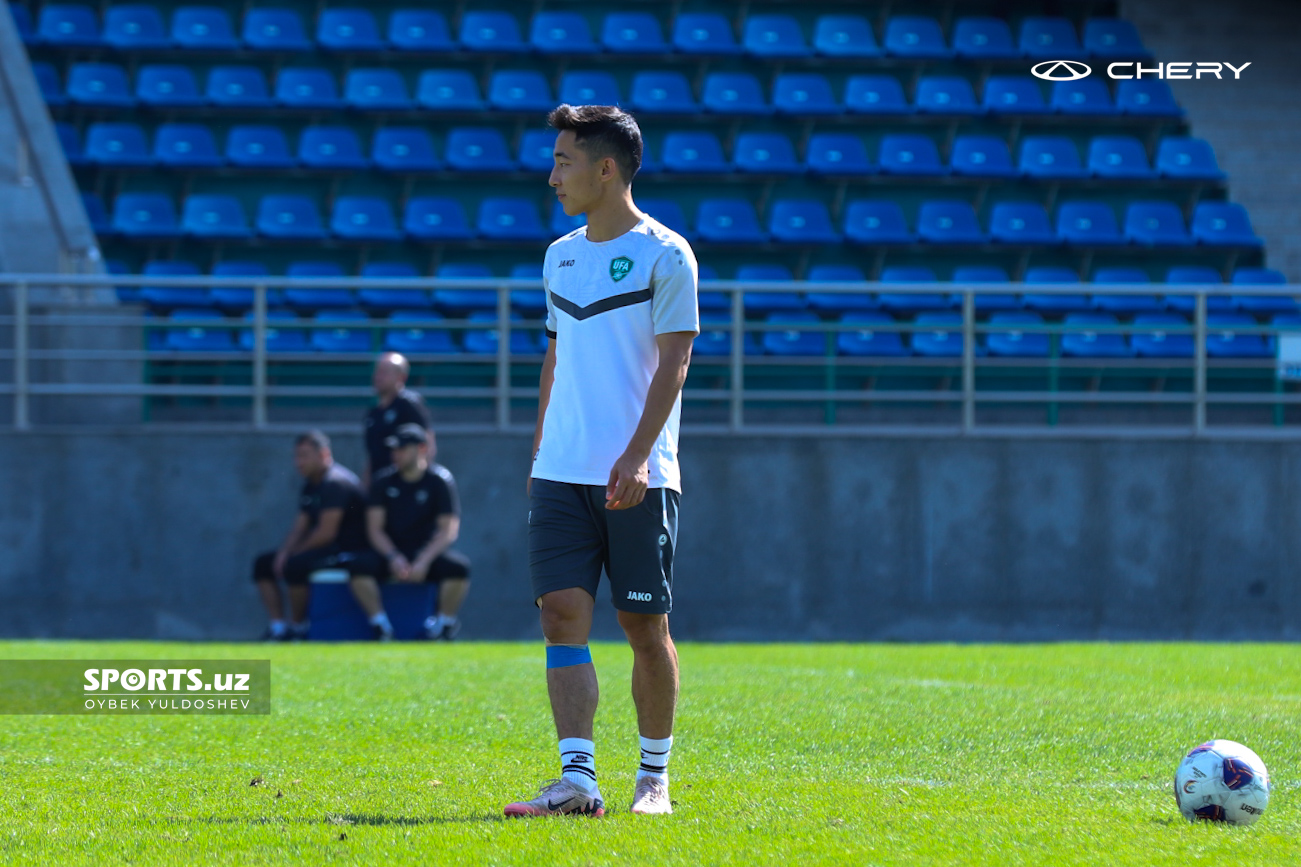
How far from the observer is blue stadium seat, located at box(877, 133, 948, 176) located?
15992mm

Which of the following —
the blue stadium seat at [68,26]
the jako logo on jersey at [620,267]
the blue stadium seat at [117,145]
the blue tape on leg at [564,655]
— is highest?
the blue stadium seat at [68,26]

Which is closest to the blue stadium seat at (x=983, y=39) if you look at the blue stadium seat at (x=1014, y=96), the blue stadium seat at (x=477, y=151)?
the blue stadium seat at (x=1014, y=96)

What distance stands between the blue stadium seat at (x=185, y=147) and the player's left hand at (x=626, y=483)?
41.8 ft

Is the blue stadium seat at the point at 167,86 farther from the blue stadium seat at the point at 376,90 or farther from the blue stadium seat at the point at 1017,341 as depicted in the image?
the blue stadium seat at the point at 1017,341

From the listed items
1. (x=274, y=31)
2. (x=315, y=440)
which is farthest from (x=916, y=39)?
(x=315, y=440)

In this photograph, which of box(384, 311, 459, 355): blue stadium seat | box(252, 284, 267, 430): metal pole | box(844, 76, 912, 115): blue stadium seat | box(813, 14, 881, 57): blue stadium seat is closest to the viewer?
box(252, 284, 267, 430): metal pole

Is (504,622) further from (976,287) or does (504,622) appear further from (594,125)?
(594,125)

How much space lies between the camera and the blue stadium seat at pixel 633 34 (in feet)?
54.7

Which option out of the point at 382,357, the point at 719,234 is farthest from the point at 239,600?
the point at 719,234

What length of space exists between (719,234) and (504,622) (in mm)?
5200

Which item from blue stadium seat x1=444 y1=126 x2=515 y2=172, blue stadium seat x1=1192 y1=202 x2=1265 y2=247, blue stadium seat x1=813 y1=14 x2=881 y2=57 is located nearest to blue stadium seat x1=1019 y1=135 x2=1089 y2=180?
blue stadium seat x1=1192 y1=202 x2=1265 y2=247

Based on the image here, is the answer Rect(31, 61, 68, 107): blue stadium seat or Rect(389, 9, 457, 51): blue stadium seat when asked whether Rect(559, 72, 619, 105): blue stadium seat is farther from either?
Rect(31, 61, 68, 107): blue stadium seat

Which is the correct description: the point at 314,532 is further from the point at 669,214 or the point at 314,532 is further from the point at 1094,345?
the point at 1094,345

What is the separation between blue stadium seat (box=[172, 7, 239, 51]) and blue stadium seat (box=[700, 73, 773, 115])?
5.12 metres
